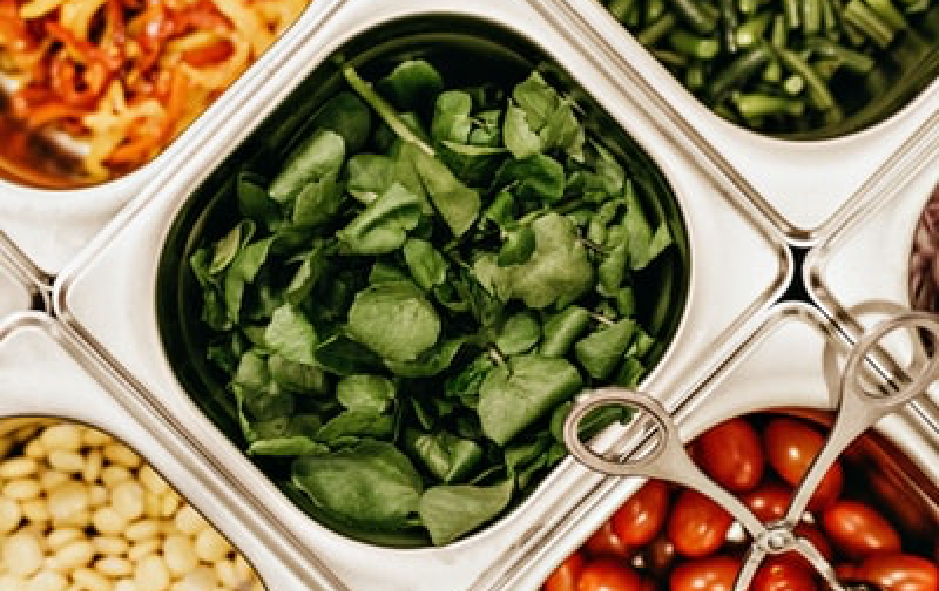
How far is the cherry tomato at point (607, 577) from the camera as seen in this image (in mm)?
1519

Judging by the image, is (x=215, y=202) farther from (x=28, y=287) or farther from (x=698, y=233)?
(x=698, y=233)

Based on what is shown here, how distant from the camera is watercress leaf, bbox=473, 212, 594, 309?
4.73 ft

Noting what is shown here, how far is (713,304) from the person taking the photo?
1484mm

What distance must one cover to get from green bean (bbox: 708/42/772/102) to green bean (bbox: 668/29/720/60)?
27 mm

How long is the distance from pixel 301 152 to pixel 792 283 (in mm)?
539

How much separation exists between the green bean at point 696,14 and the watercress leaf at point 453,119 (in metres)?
0.31

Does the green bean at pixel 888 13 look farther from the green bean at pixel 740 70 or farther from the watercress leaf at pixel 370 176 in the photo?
the watercress leaf at pixel 370 176

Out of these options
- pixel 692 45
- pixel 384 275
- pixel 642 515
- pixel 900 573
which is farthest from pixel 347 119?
pixel 900 573

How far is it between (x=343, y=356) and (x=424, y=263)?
0.13m

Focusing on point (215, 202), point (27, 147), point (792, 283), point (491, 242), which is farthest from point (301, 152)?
point (792, 283)

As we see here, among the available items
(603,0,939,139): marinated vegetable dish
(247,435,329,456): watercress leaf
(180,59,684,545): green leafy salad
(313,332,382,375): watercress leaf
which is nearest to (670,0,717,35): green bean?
(603,0,939,139): marinated vegetable dish

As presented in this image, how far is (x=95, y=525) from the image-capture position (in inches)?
63.4

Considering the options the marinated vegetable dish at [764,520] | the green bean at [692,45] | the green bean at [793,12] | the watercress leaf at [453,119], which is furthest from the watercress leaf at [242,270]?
the green bean at [793,12]

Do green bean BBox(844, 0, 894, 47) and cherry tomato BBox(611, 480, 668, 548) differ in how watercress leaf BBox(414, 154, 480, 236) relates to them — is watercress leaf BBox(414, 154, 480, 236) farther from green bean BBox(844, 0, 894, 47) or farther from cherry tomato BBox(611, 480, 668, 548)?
green bean BBox(844, 0, 894, 47)
